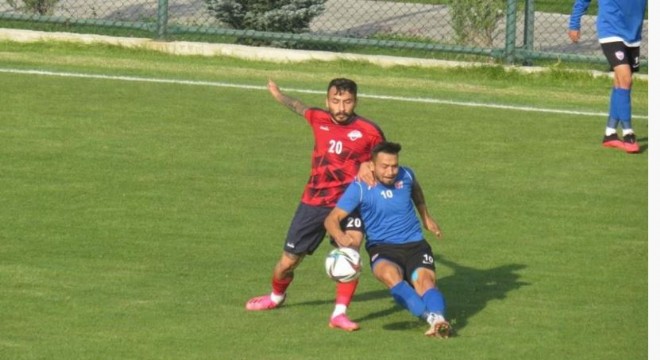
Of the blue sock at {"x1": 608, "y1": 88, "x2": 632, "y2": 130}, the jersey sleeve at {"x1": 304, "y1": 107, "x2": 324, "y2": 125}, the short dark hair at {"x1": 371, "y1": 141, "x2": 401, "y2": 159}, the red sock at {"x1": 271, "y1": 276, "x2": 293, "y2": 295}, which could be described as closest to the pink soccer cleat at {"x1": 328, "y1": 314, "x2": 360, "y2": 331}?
the red sock at {"x1": 271, "y1": 276, "x2": 293, "y2": 295}

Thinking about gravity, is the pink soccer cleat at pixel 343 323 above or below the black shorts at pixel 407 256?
below

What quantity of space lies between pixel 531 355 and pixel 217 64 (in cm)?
1163

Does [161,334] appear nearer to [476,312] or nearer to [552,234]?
[476,312]

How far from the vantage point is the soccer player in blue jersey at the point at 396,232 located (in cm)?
1089

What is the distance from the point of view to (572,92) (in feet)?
67.2

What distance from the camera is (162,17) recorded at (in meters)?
22.2

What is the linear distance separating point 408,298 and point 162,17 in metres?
12.2

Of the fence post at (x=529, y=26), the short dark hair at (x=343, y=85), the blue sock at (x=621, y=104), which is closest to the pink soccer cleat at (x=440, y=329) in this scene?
the short dark hair at (x=343, y=85)

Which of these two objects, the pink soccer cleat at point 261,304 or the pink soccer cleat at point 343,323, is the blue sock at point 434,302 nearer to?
the pink soccer cleat at point 343,323

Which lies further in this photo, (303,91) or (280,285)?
(303,91)

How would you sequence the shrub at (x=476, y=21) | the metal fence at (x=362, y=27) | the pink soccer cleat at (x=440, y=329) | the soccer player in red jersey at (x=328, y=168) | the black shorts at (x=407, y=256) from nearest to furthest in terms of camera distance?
the pink soccer cleat at (x=440, y=329)
the black shorts at (x=407, y=256)
the soccer player in red jersey at (x=328, y=168)
the metal fence at (x=362, y=27)
the shrub at (x=476, y=21)

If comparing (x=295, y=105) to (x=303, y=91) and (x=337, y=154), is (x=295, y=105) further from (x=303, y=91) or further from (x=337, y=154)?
(x=303, y=91)

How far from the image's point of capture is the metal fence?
21.5 m

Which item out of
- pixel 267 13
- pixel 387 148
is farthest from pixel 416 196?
pixel 267 13
